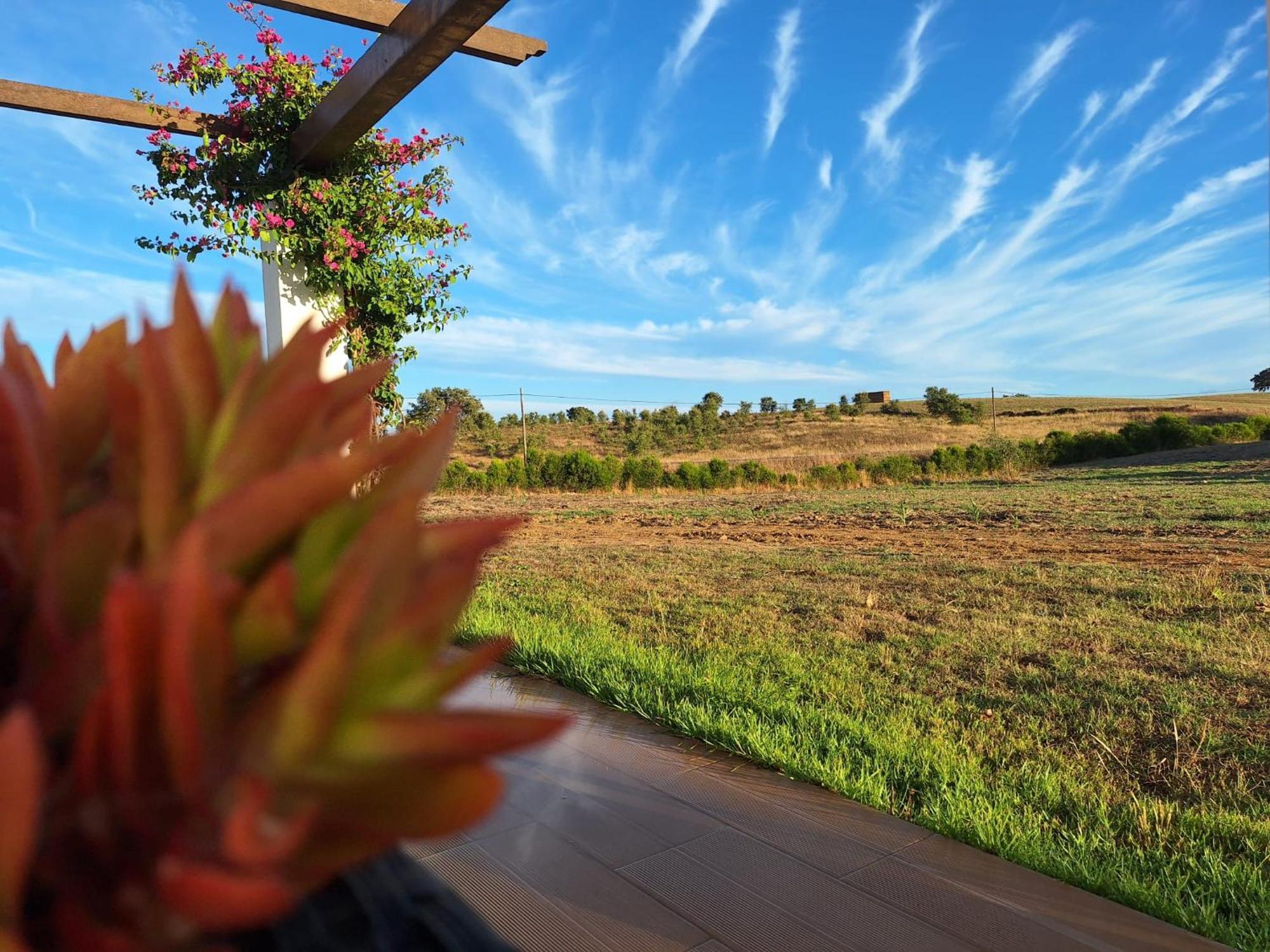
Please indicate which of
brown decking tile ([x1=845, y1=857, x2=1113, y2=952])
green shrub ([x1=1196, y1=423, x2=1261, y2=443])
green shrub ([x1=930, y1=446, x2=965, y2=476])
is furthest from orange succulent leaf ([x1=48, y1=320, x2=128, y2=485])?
green shrub ([x1=1196, y1=423, x2=1261, y2=443])

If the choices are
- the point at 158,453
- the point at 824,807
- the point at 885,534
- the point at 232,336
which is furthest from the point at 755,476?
the point at 158,453

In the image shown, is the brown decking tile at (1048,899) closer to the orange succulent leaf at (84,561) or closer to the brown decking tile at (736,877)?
the brown decking tile at (736,877)

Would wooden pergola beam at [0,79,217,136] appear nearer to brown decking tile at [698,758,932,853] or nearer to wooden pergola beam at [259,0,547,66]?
wooden pergola beam at [259,0,547,66]

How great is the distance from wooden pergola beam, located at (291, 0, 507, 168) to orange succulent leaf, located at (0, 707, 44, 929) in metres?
3.26

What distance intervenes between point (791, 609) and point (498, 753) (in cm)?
536

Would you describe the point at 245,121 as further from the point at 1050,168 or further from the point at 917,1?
the point at 1050,168

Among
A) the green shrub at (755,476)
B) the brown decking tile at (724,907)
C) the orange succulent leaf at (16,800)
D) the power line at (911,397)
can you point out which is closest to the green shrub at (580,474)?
the green shrub at (755,476)

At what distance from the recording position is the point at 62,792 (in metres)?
0.24

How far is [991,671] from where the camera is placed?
152 inches

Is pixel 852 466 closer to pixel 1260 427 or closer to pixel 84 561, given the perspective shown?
pixel 1260 427

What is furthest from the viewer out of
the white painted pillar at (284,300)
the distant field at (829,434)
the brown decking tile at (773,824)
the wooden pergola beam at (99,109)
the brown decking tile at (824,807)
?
the distant field at (829,434)

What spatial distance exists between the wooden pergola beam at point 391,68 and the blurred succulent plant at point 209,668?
123 inches

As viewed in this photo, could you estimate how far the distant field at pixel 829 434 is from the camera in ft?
98.4

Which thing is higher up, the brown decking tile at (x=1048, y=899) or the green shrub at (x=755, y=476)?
the green shrub at (x=755, y=476)
